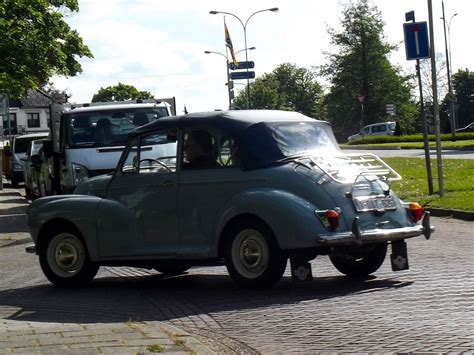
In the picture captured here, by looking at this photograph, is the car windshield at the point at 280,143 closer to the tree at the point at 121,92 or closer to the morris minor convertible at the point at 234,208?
the morris minor convertible at the point at 234,208

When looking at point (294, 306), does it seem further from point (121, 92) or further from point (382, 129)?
point (121, 92)

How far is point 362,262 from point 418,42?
960 cm

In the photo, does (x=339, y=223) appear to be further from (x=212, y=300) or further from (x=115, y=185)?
(x=115, y=185)

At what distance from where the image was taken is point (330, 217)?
9789 millimetres

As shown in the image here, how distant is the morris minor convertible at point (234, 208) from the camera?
10008 mm

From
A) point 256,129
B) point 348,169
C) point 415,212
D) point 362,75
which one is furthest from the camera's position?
point 362,75

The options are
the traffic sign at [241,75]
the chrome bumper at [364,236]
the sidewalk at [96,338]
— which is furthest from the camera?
the traffic sign at [241,75]

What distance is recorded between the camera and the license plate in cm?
1007

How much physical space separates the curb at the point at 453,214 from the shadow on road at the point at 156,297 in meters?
6.57

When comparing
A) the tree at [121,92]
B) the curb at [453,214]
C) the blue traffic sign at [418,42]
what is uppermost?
the tree at [121,92]

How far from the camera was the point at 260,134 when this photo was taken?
35.3 ft

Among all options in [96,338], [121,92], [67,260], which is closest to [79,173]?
[67,260]

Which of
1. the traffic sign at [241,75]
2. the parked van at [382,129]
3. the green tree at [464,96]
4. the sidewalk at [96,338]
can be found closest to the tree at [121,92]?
the green tree at [464,96]

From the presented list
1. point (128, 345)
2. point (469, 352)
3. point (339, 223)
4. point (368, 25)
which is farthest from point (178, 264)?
point (368, 25)
